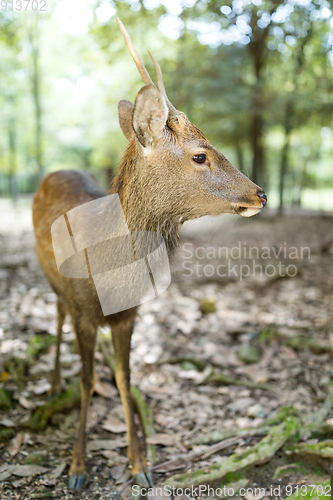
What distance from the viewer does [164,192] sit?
2.25m

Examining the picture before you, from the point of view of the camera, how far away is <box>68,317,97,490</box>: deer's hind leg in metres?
2.51

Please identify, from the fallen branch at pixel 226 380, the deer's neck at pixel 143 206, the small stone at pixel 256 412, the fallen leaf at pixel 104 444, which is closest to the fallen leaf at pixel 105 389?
the fallen leaf at pixel 104 444

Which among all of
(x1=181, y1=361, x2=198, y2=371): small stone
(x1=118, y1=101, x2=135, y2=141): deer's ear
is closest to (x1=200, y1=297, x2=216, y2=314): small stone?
(x1=181, y1=361, x2=198, y2=371): small stone

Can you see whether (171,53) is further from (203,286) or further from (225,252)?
(203,286)

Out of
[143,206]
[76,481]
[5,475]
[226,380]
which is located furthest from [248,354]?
[5,475]

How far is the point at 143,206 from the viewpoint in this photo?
2.29 m

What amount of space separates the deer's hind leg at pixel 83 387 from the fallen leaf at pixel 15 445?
43 cm

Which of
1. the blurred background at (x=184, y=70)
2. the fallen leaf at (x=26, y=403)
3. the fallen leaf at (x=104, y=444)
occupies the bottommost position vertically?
the fallen leaf at (x=104, y=444)

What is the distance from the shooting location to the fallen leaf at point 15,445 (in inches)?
105

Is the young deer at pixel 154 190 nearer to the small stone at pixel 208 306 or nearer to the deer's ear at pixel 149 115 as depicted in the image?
the deer's ear at pixel 149 115

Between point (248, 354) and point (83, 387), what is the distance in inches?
71.9

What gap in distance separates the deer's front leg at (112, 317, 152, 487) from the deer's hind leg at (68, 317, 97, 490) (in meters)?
0.18

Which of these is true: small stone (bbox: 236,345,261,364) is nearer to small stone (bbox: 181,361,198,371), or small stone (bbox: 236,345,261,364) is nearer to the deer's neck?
small stone (bbox: 181,361,198,371)

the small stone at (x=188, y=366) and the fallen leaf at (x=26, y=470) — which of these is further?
the small stone at (x=188, y=366)
